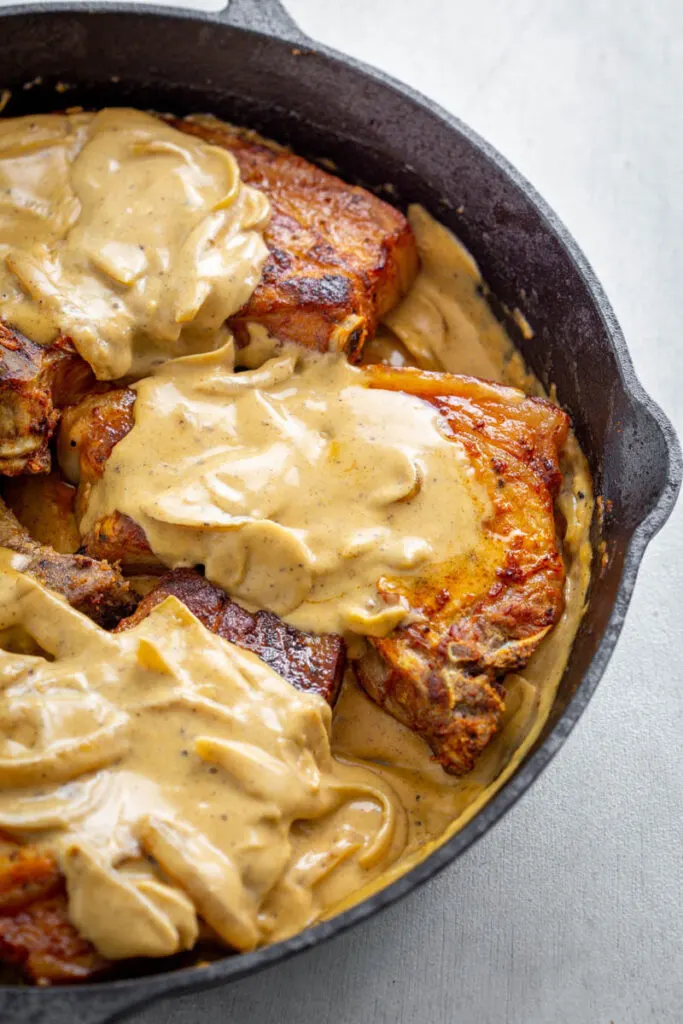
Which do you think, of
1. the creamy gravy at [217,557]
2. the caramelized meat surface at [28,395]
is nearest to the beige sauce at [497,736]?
the creamy gravy at [217,557]

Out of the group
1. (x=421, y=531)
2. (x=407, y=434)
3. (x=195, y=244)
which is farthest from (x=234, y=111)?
(x=421, y=531)

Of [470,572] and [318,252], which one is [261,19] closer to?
[318,252]

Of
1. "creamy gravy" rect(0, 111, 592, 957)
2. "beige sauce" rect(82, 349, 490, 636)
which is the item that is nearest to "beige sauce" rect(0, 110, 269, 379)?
"creamy gravy" rect(0, 111, 592, 957)

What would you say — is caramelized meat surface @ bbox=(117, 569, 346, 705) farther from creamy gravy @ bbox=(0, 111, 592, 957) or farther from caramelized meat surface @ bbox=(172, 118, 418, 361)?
caramelized meat surface @ bbox=(172, 118, 418, 361)

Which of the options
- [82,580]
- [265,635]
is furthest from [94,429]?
[265,635]

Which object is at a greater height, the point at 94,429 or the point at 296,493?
the point at 296,493

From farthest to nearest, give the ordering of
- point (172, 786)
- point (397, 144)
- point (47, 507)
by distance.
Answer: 1. point (397, 144)
2. point (47, 507)
3. point (172, 786)

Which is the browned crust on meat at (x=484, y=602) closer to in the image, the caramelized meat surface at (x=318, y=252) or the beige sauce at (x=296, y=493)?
the beige sauce at (x=296, y=493)
